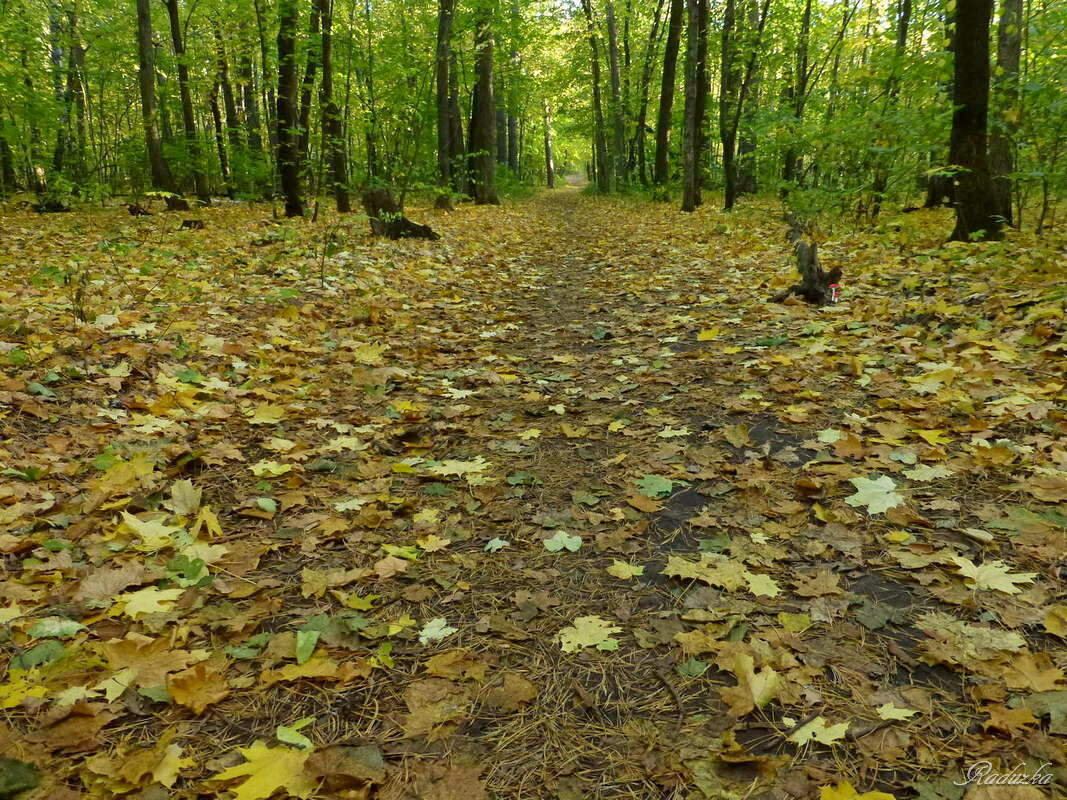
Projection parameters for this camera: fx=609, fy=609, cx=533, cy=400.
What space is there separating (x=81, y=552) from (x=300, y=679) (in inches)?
45.8

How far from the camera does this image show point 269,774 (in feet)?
4.91

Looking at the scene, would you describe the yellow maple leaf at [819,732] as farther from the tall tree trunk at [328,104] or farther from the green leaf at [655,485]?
the tall tree trunk at [328,104]

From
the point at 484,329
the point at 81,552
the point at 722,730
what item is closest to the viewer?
the point at 722,730

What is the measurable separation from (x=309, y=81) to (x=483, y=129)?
6877mm

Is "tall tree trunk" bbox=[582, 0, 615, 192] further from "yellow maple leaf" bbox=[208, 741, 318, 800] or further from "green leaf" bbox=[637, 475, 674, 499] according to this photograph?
"yellow maple leaf" bbox=[208, 741, 318, 800]

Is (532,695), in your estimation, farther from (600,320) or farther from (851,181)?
(851,181)

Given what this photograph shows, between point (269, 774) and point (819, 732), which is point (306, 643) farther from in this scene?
point (819, 732)

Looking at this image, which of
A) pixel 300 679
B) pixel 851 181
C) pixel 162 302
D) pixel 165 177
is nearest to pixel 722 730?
pixel 300 679

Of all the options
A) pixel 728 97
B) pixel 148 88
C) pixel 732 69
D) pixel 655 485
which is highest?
pixel 732 69

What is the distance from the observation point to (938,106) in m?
7.21

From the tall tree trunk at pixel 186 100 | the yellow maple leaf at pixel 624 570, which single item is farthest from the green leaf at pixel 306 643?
the tall tree trunk at pixel 186 100

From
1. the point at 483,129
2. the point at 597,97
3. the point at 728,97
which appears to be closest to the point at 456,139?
the point at 483,129

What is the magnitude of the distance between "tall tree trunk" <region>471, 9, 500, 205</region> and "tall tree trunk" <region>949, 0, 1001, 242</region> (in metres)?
12.2
